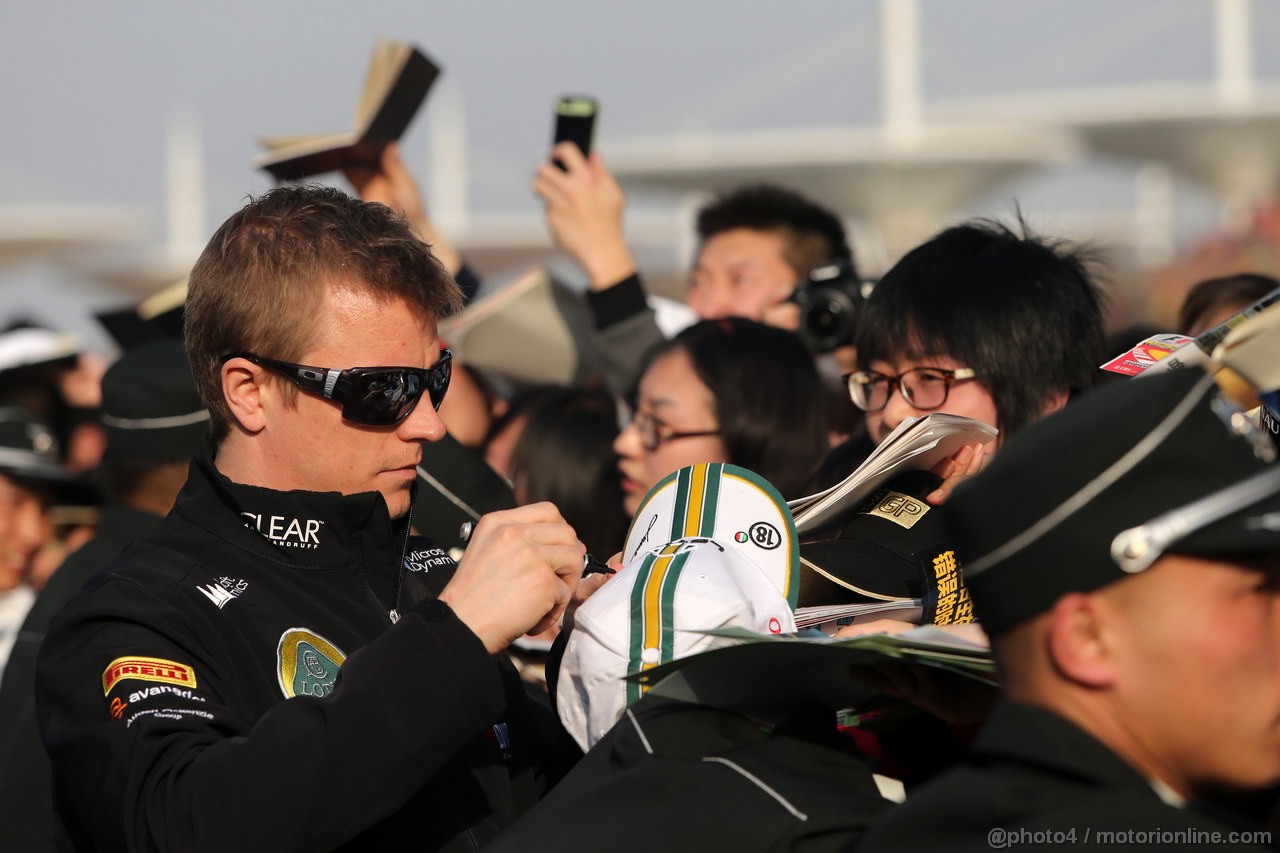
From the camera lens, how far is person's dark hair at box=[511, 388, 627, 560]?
15.2ft

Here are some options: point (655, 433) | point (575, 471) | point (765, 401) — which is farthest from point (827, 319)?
point (575, 471)

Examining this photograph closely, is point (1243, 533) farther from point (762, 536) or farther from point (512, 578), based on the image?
point (512, 578)

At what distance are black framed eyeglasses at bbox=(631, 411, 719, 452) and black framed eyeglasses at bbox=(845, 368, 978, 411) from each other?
922 millimetres

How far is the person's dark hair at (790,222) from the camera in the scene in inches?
207

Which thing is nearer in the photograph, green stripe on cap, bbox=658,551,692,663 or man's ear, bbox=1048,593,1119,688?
man's ear, bbox=1048,593,1119,688

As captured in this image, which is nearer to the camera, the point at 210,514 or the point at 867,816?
the point at 867,816

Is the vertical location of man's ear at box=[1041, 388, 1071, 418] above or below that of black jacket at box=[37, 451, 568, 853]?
above

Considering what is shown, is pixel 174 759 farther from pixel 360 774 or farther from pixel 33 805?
pixel 33 805

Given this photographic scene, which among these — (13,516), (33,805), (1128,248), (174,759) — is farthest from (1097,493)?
(1128,248)

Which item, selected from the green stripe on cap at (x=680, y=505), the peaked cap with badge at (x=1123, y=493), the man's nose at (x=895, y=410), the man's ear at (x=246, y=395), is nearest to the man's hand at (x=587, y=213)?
the man's nose at (x=895, y=410)

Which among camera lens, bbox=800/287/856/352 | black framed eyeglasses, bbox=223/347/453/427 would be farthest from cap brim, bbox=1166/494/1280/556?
camera lens, bbox=800/287/856/352

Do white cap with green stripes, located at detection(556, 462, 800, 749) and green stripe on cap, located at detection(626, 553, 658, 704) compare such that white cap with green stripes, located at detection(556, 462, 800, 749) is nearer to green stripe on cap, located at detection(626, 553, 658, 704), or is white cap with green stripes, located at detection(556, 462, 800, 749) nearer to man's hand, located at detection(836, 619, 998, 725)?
green stripe on cap, located at detection(626, 553, 658, 704)

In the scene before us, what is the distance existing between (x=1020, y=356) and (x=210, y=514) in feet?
5.03

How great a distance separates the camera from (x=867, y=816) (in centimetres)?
171
